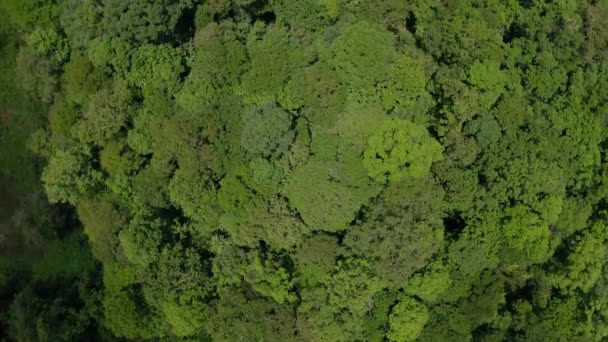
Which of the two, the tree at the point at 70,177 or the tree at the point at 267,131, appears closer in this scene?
the tree at the point at 267,131

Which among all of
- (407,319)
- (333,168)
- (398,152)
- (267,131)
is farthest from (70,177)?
(407,319)

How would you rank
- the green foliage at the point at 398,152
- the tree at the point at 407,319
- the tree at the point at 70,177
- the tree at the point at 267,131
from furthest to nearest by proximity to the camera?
the tree at the point at 70,177 → the tree at the point at 407,319 → the tree at the point at 267,131 → the green foliage at the point at 398,152

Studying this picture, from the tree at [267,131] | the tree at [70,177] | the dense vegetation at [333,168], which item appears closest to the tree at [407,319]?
the dense vegetation at [333,168]

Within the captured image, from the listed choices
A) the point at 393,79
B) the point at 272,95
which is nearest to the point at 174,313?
the point at 272,95

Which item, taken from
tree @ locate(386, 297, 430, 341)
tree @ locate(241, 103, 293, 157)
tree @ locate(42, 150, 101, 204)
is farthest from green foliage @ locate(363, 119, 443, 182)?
tree @ locate(42, 150, 101, 204)

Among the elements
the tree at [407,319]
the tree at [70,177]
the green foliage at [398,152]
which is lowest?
the tree at [407,319]

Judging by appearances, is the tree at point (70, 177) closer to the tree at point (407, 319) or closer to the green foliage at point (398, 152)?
the green foliage at point (398, 152)

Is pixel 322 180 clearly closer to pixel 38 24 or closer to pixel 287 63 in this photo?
pixel 287 63

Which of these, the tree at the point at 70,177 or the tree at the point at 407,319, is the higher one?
the tree at the point at 70,177

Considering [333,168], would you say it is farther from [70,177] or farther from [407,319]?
[70,177]
